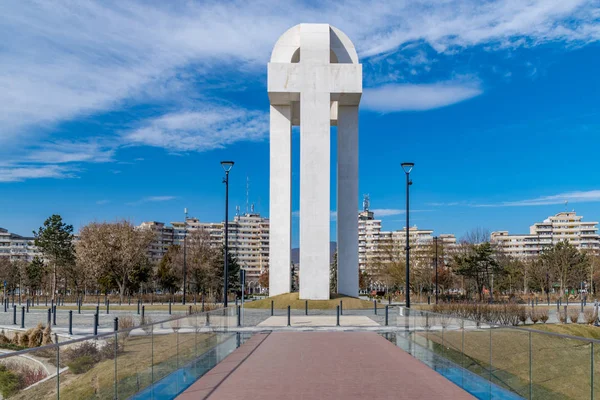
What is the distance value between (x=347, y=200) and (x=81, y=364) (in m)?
40.1

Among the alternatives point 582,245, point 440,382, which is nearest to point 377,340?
point 440,382

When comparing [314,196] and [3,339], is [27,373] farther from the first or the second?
[314,196]

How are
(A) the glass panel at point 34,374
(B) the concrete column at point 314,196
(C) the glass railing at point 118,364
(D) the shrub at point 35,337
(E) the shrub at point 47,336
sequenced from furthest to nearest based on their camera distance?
1. (B) the concrete column at point 314,196
2. (D) the shrub at point 35,337
3. (E) the shrub at point 47,336
4. (C) the glass railing at point 118,364
5. (A) the glass panel at point 34,374

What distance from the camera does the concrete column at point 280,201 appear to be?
46188 mm

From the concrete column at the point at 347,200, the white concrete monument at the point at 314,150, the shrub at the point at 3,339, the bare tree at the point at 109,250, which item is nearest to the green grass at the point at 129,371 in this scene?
the shrub at the point at 3,339

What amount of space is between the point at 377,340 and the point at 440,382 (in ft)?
28.3

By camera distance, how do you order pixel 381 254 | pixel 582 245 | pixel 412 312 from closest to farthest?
pixel 412 312, pixel 381 254, pixel 582 245

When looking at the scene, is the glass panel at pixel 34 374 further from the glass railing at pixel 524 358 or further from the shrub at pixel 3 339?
the shrub at pixel 3 339

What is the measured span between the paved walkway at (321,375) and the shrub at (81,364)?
2.63m

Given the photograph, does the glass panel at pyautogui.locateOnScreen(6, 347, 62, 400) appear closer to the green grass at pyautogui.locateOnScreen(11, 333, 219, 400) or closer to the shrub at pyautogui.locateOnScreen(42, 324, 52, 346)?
the green grass at pyautogui.locateOnScreen(11, 333, 219, 400)

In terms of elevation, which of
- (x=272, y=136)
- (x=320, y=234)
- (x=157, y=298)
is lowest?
(x=157, y=298)

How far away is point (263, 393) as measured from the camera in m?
10.3

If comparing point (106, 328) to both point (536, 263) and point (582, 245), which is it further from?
point (582, 245)

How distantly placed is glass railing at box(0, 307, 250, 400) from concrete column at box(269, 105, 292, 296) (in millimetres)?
31265
